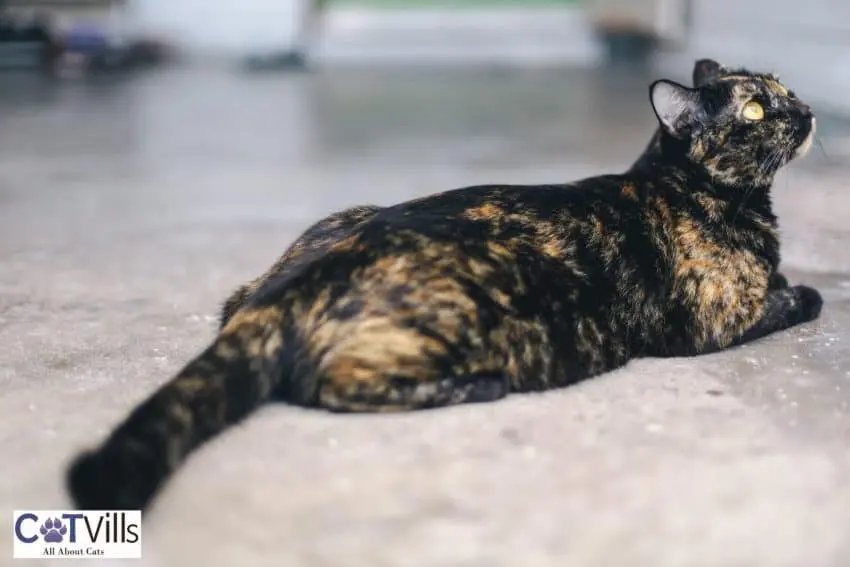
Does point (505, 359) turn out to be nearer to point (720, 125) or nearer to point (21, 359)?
point (720, 125)

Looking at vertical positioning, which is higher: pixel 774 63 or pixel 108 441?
pixel 774 63

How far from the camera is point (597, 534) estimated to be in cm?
139

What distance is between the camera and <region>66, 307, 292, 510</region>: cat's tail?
4.53 ft

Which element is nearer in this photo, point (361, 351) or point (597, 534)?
point (597, 534)

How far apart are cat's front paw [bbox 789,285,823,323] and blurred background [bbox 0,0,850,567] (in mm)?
65

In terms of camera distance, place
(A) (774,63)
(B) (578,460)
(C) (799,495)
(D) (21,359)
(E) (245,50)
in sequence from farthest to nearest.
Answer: (E) (245,50), (A) (774,63), (D) (21,359), (B) (578,460), (C) (799,495)

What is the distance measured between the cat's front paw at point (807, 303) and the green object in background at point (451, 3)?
7282mm

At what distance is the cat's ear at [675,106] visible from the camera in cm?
209

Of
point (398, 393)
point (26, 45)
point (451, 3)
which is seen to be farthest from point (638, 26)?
point (398, 393)

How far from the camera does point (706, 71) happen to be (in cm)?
239

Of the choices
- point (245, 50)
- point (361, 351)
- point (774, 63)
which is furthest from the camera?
point (245, 50)

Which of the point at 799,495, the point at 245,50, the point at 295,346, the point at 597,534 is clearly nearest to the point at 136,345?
the point at 295,346

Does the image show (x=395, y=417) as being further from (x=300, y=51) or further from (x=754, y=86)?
(x=300, y=51)

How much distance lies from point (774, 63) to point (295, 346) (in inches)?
201
